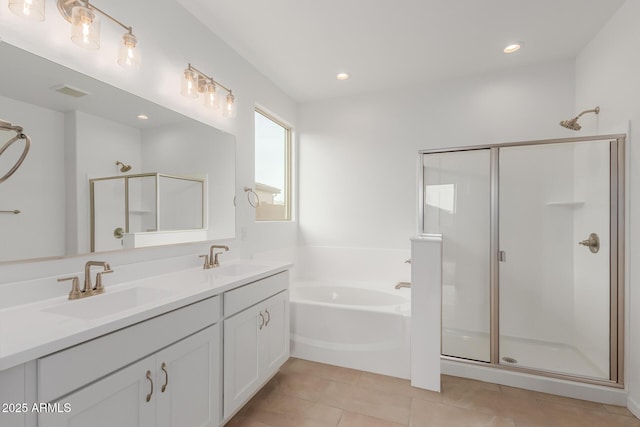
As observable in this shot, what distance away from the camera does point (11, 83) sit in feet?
3.97

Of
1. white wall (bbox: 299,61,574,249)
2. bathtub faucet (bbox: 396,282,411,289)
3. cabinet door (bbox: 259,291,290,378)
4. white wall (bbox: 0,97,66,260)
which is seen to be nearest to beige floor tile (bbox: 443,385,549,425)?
bathtub faucet (bbox: 396,282,411,289)

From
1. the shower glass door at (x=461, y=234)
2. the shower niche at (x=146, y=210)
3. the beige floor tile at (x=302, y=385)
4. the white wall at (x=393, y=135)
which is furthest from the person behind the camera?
the white wall at (x=393, y=135)

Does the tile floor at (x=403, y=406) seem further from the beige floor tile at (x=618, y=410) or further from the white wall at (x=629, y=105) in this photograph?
the white wall at (x=629, y=105)

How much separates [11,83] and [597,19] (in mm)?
3499

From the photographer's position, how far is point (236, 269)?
2.18 m

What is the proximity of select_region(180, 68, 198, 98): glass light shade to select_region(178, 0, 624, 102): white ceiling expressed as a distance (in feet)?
1.46

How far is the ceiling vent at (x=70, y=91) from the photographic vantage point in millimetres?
1359

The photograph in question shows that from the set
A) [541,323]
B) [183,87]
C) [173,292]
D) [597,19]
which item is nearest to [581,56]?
[597,19]

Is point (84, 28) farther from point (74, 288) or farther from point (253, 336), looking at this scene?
point (253, 336)

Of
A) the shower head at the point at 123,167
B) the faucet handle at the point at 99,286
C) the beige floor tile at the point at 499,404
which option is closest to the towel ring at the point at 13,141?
the shower head at the point at 123,167

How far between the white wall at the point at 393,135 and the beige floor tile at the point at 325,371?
1393 mm

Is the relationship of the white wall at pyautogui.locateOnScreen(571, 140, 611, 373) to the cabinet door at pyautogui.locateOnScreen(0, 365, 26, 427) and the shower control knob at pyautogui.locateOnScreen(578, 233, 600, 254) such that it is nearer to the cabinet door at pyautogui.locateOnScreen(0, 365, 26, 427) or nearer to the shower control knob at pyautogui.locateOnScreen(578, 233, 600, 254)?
the shower control knob at pyautogui.locateOnScreen(578, 233, 600, 254)

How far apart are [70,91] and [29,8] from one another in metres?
0.32

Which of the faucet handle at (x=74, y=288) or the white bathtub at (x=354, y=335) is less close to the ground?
the faucet handle at (x=74, y=288)
